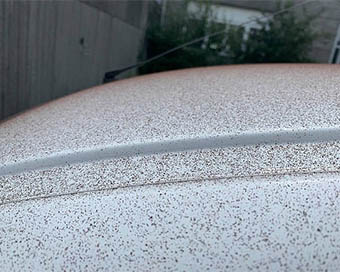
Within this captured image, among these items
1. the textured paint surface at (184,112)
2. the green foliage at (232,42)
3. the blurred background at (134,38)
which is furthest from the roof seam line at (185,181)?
the green foliage at (232,42)

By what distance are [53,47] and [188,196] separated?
402cm

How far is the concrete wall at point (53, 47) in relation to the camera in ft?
11.1

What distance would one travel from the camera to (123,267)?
75cm

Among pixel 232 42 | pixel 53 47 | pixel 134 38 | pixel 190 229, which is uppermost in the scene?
pixel 232 42

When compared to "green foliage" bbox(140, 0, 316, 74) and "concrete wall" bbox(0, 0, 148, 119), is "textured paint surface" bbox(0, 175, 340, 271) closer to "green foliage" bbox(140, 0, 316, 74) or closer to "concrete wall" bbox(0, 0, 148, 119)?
"concrete wall" bbox(0, 0, 148, 119)

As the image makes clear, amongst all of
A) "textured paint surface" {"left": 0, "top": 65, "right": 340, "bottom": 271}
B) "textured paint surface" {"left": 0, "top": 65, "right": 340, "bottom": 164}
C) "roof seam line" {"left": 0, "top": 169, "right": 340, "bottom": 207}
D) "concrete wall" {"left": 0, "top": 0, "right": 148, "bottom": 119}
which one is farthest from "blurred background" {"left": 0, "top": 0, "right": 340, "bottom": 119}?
"roof seam line" {"left": 0, "top": 169, "right": 340, "bottom": 207}

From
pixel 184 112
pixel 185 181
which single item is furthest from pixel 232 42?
pixel 185 181

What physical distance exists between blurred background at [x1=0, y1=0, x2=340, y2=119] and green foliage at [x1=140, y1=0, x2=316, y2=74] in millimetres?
24

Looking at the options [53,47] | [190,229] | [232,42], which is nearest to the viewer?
[190,229]

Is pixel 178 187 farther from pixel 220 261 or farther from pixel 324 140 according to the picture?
pixel 324 140

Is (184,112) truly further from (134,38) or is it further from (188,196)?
(134,38)

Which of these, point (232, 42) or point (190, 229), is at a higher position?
point (232, 42)

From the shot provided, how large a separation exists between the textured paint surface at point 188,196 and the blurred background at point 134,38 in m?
1.18

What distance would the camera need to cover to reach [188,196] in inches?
32.2
